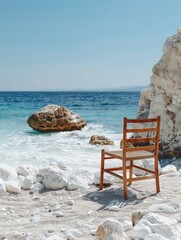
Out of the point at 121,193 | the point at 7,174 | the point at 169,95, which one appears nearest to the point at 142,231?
the point at 121,193

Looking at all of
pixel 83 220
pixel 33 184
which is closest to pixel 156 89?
pixel 33 184

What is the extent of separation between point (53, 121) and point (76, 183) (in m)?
13.0

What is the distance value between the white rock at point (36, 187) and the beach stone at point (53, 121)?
12.7 meters

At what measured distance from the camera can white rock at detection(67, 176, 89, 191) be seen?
5.71 m

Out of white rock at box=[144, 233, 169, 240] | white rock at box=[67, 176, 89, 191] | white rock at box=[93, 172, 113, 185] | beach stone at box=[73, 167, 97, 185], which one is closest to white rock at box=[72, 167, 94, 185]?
beach stone at box=[73, 167, 97, 185]

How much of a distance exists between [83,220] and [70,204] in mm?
732

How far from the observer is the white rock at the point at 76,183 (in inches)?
225

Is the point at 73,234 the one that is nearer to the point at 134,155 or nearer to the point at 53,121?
the point at 134,155

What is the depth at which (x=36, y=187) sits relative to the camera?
226 inches

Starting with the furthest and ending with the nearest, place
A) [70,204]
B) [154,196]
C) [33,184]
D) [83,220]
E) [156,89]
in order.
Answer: [156,89] → [33,184] → [154,196] → [70,204] → [83,220]

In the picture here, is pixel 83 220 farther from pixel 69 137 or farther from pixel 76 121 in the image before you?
pixel 76 121

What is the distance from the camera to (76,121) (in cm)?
1969

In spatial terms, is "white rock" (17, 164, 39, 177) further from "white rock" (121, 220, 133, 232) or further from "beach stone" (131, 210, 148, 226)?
"beach stone" (131, 210, 148, 226)

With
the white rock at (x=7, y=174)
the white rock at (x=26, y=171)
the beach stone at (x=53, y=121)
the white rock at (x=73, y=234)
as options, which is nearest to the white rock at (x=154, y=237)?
the white rock at (x=73, y=234)
